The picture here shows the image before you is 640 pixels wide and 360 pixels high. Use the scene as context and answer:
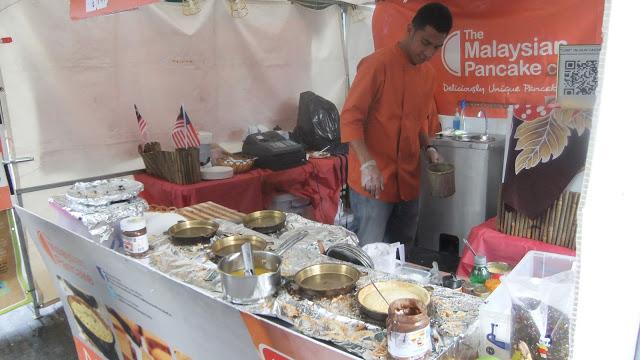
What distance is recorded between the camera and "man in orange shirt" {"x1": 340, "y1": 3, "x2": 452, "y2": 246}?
111 inches

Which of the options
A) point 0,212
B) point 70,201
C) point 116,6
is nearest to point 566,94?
point 116,6

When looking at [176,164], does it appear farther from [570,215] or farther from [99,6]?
[570,215]

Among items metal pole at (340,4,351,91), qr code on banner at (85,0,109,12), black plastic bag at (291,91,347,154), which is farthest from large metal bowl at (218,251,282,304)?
metal pole at (340,4,351,91)

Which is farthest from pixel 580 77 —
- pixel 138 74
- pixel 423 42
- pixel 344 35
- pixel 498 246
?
pixel 344 35

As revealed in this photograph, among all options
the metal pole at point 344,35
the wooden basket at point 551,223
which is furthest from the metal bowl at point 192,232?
the metal pole at point 344,35

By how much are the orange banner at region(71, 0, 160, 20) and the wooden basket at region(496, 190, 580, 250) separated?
6.28 feet

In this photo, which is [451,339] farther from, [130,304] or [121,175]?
[121,175]

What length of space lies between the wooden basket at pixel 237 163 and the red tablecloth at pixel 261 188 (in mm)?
62

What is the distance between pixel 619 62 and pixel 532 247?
1.70 metres

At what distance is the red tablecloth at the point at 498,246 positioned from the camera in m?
2.24

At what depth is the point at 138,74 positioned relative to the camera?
3.86 metres

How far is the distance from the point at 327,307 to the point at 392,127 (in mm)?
1819

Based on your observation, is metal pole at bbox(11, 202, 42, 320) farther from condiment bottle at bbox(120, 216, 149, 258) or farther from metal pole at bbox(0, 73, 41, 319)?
condiment bottle at bbox(120, 216, 149, 258)

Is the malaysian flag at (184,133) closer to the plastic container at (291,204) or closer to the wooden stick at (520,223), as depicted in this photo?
the plastic container at (291,204)
